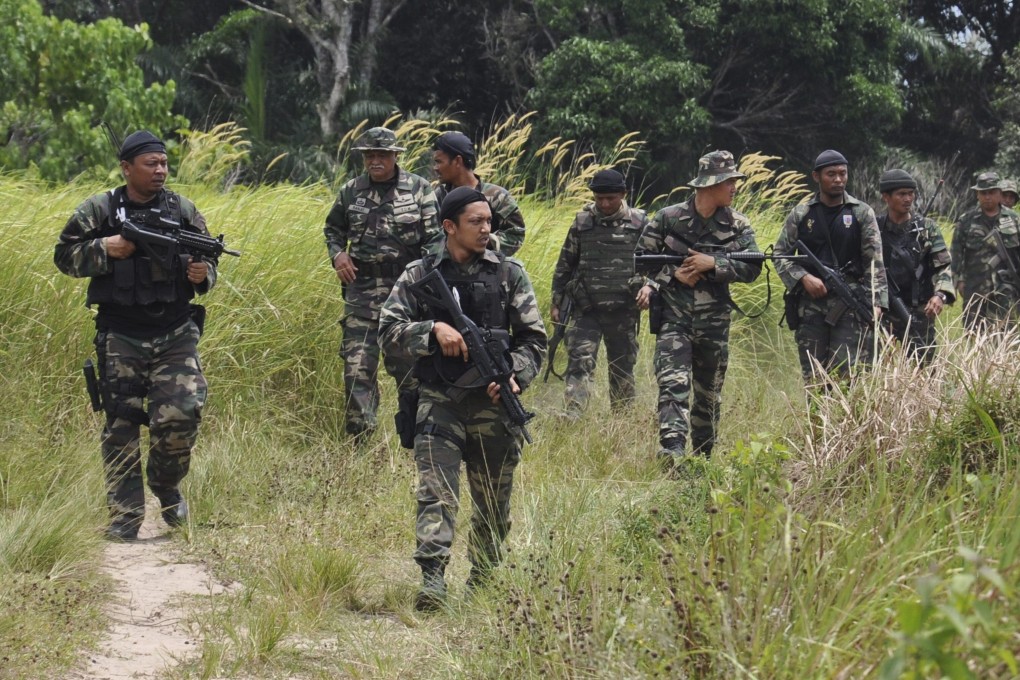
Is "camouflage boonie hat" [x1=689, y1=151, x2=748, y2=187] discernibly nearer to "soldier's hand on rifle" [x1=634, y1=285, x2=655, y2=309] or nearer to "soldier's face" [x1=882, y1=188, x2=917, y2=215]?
"soldier's hand on rifle" [x1=634, y1=285, x2=655, y2=309]

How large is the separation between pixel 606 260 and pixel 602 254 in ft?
0.17

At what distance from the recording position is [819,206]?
8781 mm

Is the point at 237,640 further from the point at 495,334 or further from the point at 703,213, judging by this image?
the point at 703,213

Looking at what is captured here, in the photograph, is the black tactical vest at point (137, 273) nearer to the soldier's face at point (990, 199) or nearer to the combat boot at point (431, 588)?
the combat boot at point (431, 588)

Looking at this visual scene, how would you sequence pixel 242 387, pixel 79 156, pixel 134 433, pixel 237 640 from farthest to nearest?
pixel 79 156
pixel 242 387
pixel 134 433
pixel 237 640

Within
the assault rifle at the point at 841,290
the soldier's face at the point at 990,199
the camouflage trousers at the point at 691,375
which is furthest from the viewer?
the soldier's face at the point at 990,199

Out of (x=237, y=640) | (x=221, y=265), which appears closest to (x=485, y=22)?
(x=221, y=265)

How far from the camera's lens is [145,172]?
657cm

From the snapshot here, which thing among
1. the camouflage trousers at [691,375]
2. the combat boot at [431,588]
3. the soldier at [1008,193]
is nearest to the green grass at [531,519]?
the combat boot at [431,588]

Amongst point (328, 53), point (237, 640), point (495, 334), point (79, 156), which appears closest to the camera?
point (237, 640)

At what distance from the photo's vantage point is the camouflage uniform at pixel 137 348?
655 cm

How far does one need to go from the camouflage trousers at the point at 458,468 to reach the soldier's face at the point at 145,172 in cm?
184

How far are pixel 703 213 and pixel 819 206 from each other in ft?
3.37

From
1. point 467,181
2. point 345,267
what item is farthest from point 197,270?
point 467,181
